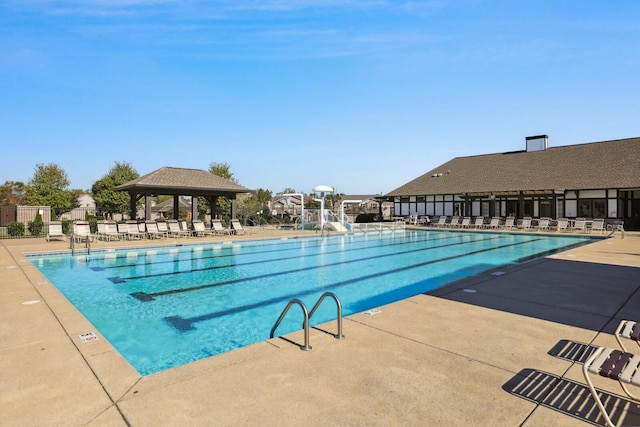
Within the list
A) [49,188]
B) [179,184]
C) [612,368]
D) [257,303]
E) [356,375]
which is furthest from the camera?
[49,188]

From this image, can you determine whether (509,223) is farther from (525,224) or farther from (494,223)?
(525,224)

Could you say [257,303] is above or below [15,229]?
below

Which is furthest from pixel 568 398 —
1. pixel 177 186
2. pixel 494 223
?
pixel 494 223

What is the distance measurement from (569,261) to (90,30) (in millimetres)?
17121

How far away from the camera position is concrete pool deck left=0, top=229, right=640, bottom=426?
8.64 feet

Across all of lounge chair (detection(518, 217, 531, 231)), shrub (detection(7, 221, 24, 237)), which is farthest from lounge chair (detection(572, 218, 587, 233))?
shrub (detection(7, 221, 24, 237))

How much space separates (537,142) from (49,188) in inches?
1851

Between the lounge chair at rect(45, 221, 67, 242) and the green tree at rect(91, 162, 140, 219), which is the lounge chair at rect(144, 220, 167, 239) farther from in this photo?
the green tree at rect(91, 162, 140, 219)

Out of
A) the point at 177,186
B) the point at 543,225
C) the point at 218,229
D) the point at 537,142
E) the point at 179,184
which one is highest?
the point at 537,142

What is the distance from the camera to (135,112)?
23406 millimetres

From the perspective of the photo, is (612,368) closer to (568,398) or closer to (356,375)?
(568,398)

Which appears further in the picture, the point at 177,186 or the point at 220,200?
the point at 220,200

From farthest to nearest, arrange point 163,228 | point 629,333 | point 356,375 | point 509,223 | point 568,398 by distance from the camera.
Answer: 1. point 509,223
2. point 163,228
3. point 356,375
4. point 629,333
5. point 568,398

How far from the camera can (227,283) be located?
9.20 m
